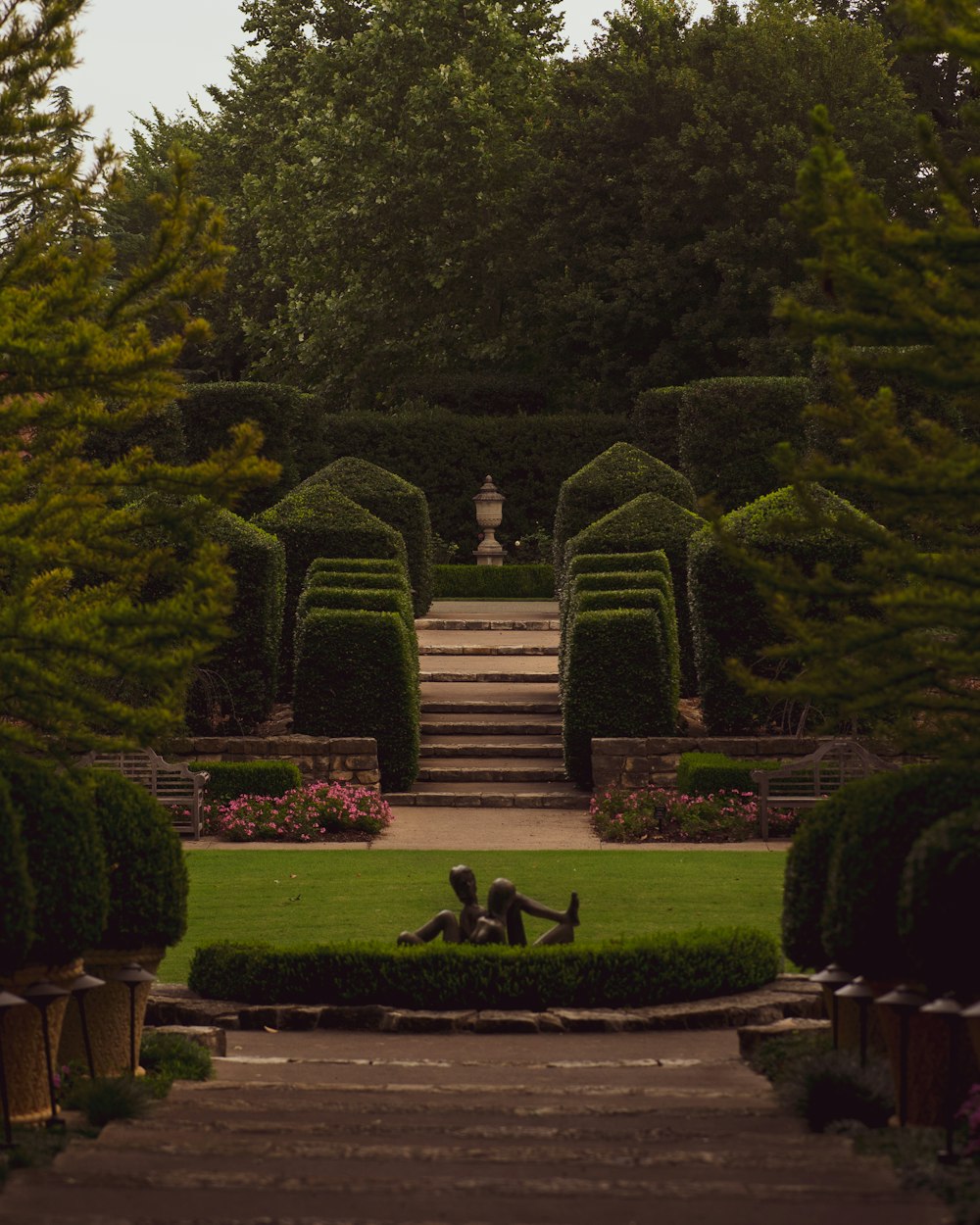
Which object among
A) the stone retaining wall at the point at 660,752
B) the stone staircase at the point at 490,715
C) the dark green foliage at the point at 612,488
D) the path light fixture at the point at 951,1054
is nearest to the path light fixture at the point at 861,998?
the path light fixture at the point at 951,1054

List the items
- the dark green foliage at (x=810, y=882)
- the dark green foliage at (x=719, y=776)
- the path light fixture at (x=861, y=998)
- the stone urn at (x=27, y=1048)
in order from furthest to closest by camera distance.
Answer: the dark green foliage at (x=719, y=776)
the dark green foliage at (x=810, y=882)
the stone urn at (x=27, y=1048)
the path light fixture at (x=861, y=998)

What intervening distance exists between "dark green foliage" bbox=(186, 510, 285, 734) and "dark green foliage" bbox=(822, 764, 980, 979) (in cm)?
1393

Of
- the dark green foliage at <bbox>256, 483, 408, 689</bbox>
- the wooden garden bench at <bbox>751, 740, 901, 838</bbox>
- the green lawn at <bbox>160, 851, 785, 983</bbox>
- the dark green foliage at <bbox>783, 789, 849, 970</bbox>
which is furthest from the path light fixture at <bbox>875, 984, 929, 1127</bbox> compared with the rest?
the dark green foliage at <bbox>256, 483, 408, 689</bbox>

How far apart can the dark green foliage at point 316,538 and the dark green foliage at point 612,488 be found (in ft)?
11.7

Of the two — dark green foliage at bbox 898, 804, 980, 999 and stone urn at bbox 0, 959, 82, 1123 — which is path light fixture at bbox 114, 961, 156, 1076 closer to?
stone urn at bbox 0, 959, 82, 1123

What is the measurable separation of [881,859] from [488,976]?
4171 mm

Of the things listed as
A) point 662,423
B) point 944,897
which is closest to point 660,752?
point 944,897

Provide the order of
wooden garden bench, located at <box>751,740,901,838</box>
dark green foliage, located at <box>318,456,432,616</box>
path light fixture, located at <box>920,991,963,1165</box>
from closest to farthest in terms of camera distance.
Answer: path light fixture, located at <box>920,991,963,1165</box>, wooden garden bench, located at <box>751,740,901,838</box>, dark green foliage, located at <box>318,456,432,616</box>

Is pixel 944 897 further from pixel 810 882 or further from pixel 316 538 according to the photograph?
pixel 316 538

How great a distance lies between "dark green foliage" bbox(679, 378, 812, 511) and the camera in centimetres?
3089

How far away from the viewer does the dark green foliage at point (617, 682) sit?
1942 cm

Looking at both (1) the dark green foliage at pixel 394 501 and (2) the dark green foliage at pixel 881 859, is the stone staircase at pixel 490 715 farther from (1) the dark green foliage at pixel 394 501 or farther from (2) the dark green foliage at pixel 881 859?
(2) the dark green foliage at pixel 881 859

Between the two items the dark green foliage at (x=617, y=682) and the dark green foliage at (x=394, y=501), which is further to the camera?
the dark green foliage at (x=394, y=501)

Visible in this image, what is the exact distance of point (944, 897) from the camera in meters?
6.00
